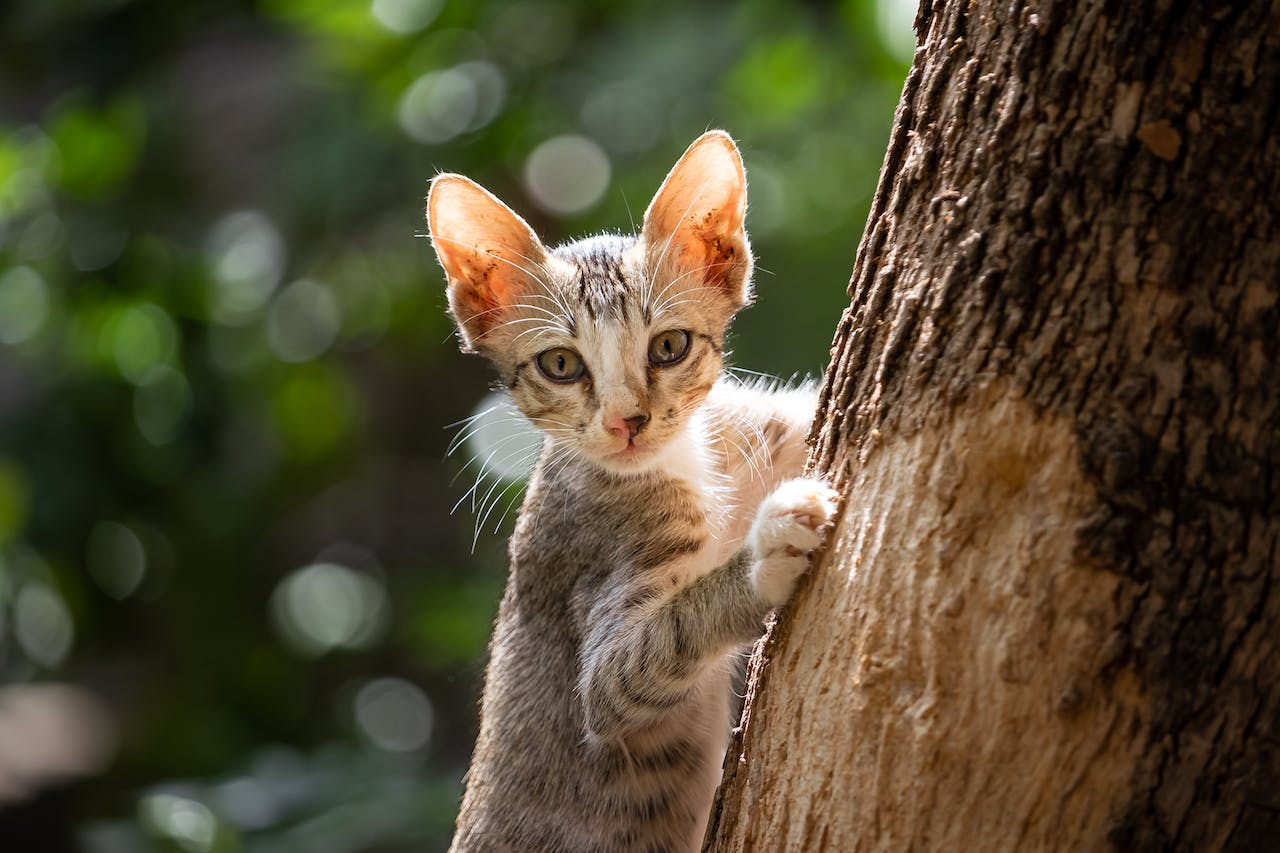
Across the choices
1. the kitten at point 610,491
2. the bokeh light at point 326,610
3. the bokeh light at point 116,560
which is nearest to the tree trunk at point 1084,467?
the kitten at point 610,491

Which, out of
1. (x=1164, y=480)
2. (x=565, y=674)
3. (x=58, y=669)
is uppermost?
(x=1164, y=480)

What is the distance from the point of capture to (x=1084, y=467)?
1.94 m

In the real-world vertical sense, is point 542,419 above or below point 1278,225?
below

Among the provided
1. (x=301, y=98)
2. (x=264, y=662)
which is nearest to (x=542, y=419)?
(x=301, y=98)

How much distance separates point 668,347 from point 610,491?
1.34 ft

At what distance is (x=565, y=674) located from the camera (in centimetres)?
338

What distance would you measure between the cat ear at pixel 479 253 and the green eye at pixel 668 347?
42 cm

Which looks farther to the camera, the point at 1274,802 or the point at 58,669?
the point at 58,669

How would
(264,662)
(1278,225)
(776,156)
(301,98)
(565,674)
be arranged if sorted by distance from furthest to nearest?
(264,662) → (301,98) → (776,156) → (565,674) → (1278,225)

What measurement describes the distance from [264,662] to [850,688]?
5687 millimetres

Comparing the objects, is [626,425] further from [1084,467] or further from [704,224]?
[1084,467]

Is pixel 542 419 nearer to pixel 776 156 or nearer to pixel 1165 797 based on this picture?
pixel 1165 797

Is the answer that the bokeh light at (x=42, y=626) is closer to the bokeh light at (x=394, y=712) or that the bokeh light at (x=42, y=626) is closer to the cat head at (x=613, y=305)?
the bokeh light at (x=394, y=712)

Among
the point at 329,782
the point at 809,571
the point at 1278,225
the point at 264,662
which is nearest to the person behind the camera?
the point at 1278,225
